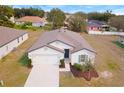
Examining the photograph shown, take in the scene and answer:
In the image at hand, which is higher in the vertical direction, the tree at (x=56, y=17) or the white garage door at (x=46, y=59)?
the tree at (x=56, y=17)

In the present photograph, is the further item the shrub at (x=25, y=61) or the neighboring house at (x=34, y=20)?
the neighboring house at (x=34, y=20)

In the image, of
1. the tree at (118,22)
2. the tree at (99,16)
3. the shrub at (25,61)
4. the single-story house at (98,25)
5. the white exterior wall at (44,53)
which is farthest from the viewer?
the single-story house at (98,25)

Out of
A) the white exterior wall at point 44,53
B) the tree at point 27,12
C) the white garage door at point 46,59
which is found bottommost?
the white garage door at point 46,59

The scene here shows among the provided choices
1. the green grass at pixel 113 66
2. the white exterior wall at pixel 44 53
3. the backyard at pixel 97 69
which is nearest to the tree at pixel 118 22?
the backyard at pixel 97 69

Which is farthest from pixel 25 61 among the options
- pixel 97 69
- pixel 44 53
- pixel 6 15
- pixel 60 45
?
pixel 6 15

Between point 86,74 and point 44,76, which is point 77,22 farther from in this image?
point 44,76

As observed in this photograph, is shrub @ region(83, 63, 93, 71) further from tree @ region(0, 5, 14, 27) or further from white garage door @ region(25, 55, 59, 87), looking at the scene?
tree @ region(0, 5, 14, 27)

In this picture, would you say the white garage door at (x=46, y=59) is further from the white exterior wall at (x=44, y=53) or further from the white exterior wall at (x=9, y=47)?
the white exterior wall at (x=9, y=47)
